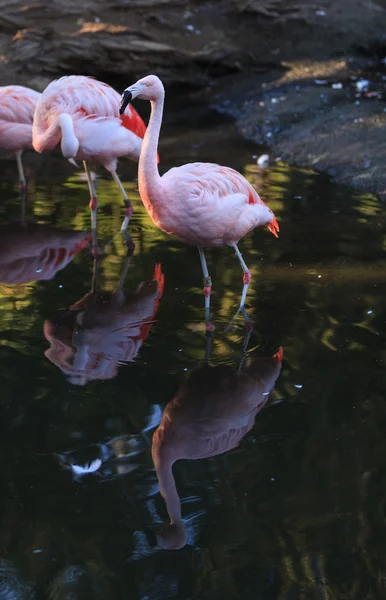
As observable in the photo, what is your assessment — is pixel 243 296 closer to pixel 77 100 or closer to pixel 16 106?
pixel 77 100

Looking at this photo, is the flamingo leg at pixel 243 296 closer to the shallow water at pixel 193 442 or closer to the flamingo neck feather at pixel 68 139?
the shallow water at pixel 193 442

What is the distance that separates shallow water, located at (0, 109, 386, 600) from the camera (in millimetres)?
3064

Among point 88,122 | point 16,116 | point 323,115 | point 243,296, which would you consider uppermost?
point 88,122

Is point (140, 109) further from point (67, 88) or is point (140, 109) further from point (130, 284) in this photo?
point (130, 284)

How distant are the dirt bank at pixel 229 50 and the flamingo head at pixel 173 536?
650 cm

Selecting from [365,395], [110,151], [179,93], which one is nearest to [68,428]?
[365,395]

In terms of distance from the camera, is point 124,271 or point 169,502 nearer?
point 169,502

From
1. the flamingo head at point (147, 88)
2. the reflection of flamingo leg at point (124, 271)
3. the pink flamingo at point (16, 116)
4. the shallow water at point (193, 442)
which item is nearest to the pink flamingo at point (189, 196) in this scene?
the flamingo head at point (147, 88)

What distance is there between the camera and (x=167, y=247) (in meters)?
6.41

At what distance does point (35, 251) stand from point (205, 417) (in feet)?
8.88

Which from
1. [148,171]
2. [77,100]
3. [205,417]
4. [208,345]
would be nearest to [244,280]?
[208,345]

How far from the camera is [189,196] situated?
4684 mm

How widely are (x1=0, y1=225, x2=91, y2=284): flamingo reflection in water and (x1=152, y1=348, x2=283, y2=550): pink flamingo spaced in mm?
1853

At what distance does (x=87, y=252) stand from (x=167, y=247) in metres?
0.57
